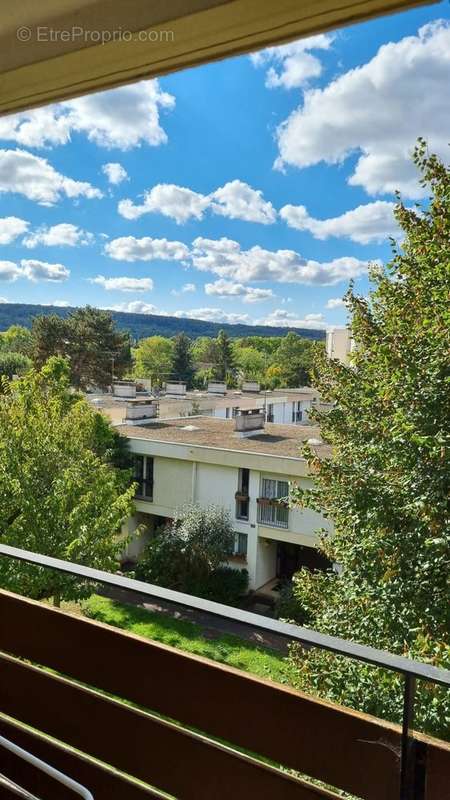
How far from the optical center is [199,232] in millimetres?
3758

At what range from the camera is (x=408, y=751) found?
0.59 m

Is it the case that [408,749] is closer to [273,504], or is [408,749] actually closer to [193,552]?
[273,504]

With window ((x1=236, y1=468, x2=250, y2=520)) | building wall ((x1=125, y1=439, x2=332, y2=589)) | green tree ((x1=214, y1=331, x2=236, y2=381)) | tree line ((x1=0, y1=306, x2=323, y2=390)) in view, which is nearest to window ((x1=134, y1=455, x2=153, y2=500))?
building wall ((x1=125, y1=439, x2=332, y2=589))

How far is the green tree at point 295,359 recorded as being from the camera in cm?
305

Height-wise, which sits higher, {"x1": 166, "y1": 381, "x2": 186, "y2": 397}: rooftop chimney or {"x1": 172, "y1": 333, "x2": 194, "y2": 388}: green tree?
{"x1": 172, "y1": 333, "x2": 194, "y2": 388}: green tree

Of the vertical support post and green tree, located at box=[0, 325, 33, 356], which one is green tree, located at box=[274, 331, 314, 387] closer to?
green tree, located at box=[0, 325, 33, 356]

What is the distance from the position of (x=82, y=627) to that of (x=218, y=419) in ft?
12.1

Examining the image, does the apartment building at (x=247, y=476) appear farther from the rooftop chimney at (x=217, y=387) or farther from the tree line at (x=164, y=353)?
the tree line at (x=164, y=353)

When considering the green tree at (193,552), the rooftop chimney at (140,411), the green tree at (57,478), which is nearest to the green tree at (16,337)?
the rooftop chimney at (140,411)

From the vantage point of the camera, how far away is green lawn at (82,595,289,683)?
0.95 m

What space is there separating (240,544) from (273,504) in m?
0.66

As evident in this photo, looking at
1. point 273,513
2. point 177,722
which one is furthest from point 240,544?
point 177,722

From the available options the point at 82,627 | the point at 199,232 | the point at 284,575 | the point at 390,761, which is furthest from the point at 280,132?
the point at 284,575

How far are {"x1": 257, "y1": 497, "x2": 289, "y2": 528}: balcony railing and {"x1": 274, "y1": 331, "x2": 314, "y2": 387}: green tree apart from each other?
110 cm
